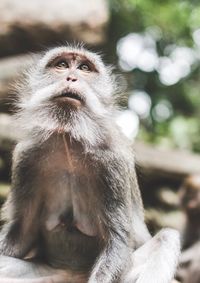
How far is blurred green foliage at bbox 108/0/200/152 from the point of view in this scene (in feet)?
42.5

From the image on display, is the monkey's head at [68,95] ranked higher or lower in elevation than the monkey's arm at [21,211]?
higher

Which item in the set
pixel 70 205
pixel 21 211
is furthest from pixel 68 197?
pixel 21 211

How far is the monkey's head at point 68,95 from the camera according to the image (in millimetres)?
4496

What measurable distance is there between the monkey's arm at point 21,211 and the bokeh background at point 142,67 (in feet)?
9.06

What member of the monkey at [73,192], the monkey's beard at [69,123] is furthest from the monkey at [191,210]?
the monkey's beard at [69,123]

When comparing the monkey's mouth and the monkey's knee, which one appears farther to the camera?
the monkey's knee

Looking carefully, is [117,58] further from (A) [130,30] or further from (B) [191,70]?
(B) [191,70]

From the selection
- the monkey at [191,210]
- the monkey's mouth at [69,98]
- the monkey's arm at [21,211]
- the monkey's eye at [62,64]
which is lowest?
the monkey at [191,210]

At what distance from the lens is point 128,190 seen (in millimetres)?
4777

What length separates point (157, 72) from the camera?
14.3m

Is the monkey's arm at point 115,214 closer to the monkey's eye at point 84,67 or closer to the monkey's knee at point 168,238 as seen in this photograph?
the monkey's knee at point 168,238

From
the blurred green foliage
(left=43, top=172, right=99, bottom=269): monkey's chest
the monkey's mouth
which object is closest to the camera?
the monkey's mouth

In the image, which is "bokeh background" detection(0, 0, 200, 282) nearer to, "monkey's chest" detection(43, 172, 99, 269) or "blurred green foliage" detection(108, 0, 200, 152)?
"blurred green foliage" detection(108, 0, 200, 152)

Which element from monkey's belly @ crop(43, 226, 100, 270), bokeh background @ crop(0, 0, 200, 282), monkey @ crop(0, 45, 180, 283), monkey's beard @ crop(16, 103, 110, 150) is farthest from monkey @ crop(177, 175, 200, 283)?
monkey's beard @ crop(16, 103, 110, 150)
